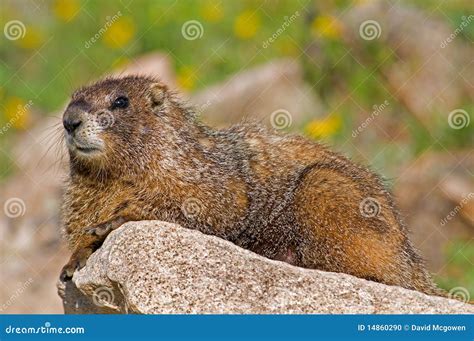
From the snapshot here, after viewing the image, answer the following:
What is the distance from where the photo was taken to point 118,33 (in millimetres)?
17172

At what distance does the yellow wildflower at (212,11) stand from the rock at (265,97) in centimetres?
184

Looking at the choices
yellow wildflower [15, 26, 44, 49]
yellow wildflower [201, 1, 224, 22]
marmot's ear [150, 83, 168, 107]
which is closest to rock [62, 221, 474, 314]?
marmot's ear [150, 83, 168, 107]

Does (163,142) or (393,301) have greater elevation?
(393,301)

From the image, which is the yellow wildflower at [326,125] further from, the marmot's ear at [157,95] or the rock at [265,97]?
the marmot's ear at [157,95]

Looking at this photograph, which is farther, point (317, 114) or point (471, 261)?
point (317, 114)

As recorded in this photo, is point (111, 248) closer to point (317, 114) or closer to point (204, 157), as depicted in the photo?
point (204, 157)

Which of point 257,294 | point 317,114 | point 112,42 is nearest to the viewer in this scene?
point 257,294

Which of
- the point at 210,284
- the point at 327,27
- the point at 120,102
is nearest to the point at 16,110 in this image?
the point at 327,27

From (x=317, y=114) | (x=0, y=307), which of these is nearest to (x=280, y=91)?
(x=317, y=114)

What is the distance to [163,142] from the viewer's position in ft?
26.6

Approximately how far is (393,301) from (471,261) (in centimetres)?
531

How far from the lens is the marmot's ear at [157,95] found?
27.4ft

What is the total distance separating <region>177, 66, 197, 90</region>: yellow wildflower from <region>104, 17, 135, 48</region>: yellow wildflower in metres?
1.35

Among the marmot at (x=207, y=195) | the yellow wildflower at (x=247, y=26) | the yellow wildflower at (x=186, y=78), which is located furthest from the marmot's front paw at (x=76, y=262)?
the yellow wildflower at (x=247, y=26)
